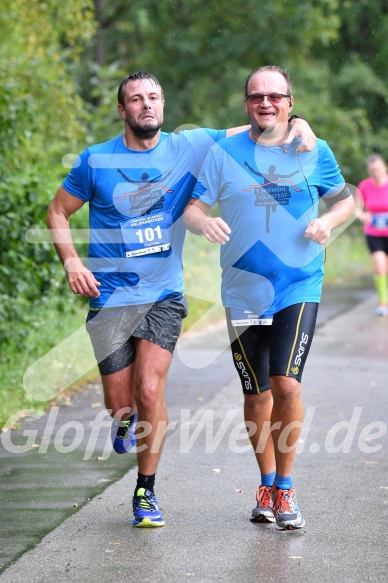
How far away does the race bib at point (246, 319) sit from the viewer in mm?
5914

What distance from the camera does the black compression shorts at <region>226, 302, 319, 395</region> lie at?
19.1 feet

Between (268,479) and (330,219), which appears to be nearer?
(330,219)

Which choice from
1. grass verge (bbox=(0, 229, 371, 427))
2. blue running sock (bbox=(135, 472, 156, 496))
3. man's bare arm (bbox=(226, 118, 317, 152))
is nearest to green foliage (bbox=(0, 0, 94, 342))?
grass verge (bbox=(0, 229, 371, 427))

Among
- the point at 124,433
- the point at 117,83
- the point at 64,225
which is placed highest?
the point at 117,83

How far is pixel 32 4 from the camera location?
17516 mm

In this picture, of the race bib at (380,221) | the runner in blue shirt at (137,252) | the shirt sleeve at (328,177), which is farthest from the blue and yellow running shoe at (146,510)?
the race bib at (380,221)

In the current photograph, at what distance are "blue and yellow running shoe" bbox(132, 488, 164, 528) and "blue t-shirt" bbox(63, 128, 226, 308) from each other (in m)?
0.99

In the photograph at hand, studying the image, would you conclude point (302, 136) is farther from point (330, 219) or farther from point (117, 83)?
point (117, 83)

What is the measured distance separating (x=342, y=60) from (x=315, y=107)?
8147 mm

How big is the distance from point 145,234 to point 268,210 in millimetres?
646

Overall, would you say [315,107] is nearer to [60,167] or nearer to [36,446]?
[60,167]

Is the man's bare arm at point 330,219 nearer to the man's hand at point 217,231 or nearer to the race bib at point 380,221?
the man's hand at point 217,231

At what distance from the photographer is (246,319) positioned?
19.4 feet

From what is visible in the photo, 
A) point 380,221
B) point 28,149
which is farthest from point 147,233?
point 380,221
